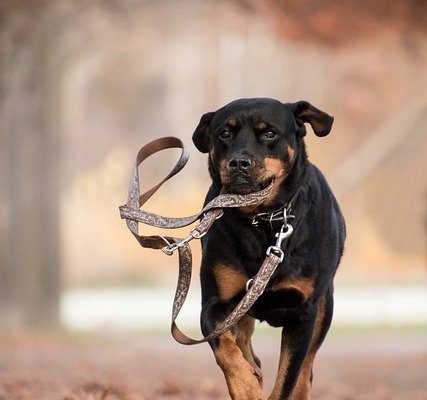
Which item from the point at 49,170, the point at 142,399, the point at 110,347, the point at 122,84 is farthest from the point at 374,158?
the point at 142,399

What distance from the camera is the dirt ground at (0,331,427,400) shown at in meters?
8.24

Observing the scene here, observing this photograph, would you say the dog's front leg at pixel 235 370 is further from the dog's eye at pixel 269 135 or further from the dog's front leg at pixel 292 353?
the dog's eye at pixel 269 135

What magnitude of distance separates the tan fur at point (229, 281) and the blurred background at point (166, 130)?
7.42 m

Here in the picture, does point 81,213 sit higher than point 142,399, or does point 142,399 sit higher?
point 81,213

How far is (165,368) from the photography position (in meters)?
11.7

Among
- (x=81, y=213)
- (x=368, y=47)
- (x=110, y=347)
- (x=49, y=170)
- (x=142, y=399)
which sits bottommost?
(x=142, y=399)

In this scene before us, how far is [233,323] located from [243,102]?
3.46 feet

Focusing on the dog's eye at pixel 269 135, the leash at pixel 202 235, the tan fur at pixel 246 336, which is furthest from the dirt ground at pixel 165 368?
the dog's eye at pixel 269 135

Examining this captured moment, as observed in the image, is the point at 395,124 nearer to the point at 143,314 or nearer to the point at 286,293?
the point at 143,314

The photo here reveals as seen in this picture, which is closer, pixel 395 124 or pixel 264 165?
pixel 264 165

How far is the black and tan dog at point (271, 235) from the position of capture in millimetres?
5797

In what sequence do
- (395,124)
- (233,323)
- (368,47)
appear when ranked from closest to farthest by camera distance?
1. (233,323)
2. (368,47)
3. (395,124)

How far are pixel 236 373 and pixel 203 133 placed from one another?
1272 mm

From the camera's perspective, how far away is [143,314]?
17.3 m
